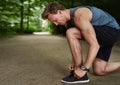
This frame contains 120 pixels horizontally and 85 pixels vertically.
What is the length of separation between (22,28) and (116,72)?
1173 centimetres

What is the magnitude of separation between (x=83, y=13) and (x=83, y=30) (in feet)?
0.60

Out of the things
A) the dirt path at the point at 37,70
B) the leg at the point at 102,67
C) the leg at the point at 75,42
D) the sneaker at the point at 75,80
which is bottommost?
the dirt path at the point at 37,70

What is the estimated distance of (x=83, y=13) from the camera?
380cm

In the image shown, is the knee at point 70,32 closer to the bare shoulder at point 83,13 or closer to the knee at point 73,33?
the knee at point 73,33

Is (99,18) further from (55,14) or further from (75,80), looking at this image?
(75,80)

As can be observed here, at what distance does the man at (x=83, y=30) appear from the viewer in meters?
3.78

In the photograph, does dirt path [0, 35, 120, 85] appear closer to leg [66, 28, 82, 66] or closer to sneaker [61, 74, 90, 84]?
sneaker [61, 74, 90, 84]

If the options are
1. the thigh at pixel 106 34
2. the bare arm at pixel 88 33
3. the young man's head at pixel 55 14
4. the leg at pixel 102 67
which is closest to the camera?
the bare arm at pixel 88 33

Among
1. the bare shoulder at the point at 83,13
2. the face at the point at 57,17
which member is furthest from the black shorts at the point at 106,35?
the face at the point at 57,17

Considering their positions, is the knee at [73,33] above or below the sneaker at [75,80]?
above

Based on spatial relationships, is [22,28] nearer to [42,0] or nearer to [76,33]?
[42,0]

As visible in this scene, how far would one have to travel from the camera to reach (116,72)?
15.0 feet

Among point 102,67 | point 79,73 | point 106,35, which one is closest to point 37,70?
point 102,67

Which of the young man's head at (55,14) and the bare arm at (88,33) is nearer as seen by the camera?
the bare arm at (88,33)
